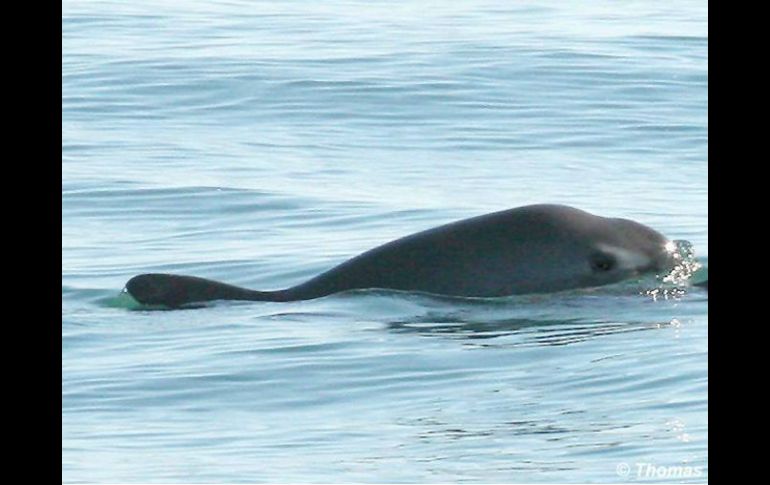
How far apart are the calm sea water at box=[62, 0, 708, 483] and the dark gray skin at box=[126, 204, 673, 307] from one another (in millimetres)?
144

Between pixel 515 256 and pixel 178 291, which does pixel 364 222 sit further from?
pixel 515 256

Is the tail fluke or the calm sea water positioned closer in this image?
the calm sea water

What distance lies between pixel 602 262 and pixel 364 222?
4462mm

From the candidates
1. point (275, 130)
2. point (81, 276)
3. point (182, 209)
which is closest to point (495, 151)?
point (275, 130)

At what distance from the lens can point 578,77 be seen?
25.9 meters

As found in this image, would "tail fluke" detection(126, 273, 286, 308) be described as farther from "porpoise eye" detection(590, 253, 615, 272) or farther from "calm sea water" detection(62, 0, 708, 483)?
"porpoise eye" detection(590, 253, 615, 272)

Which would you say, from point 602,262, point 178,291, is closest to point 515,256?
point 602,262

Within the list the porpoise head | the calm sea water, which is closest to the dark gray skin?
the porpoise head

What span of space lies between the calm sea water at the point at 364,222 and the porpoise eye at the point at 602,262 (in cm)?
18

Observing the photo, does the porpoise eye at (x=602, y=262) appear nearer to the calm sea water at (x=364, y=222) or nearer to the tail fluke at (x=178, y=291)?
the calm sea water at (x=364, y=222)

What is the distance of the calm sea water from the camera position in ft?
32.5

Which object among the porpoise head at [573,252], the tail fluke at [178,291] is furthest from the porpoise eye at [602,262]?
the tail fluke at [178,291]

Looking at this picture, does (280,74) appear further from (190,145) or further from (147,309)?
(147,309)

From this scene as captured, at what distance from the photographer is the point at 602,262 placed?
13078mm
